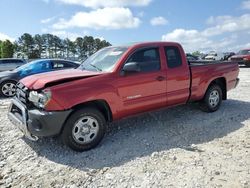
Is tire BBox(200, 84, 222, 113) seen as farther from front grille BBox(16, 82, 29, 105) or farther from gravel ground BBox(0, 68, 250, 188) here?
front grille BBox(16, 82, 29, 105)

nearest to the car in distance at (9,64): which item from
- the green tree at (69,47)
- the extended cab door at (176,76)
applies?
the extended cab door at (176,76)

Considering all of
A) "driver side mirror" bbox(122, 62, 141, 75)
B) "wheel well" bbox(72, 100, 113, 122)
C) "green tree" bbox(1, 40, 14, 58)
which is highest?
"green tree" bbox(1, 40, 14, 58)

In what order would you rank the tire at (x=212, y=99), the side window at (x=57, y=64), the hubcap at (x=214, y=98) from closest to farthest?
the tire at (x=212, y=99), the hubcap at (x=214, y=98), the side window at (x=57, y=64)

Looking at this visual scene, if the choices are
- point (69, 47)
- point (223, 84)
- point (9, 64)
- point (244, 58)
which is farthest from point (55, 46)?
point (223, 84)

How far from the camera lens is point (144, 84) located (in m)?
5.38

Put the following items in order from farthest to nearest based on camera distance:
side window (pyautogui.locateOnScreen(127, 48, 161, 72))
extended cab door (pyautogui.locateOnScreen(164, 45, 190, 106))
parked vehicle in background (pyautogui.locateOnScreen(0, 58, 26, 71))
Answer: parked vehicle in background (pyautogui.locateOnScreen(0, 58, 26, 71)) < extended cab door (pyautogui.locateOnScreen(164, 45, 190, 106)) < side window (pyautogui.locateOnScreen(127, 48, 161, 72))

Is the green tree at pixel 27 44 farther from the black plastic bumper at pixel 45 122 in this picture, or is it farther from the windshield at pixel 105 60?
the black plastic bumper at pixel 45 122

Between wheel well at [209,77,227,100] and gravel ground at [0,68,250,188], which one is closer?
gravel ground at [0,68,250,188]

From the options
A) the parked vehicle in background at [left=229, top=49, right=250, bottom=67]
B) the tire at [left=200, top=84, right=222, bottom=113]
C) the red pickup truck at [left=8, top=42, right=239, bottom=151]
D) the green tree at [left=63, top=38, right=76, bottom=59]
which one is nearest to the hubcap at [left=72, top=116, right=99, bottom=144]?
the red pickup truck at [left=8, top=42, right=239, bottom=151]

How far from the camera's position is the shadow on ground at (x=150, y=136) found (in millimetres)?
4557

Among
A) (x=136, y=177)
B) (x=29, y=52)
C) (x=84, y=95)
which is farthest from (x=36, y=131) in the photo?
(x=29, y=52)

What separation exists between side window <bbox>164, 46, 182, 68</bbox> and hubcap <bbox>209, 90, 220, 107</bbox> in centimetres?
151

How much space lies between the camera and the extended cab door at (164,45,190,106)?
19.3ft

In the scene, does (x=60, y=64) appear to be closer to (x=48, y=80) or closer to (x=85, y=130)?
(x=48, y=80)
